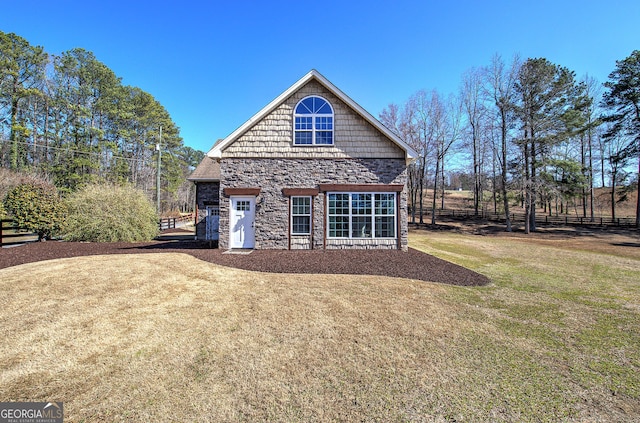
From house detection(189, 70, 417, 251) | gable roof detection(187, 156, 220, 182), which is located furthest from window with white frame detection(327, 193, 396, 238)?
gable roof detection(187, 156, 220, 182)

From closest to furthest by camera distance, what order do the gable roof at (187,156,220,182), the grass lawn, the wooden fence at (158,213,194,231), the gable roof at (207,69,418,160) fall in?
the grass lawn < the gable roof at (207,69,418,160) < the gable roof at (187,156,220,182) < the wooden fence at (158,213,194,231)

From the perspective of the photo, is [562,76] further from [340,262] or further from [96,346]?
[96,346]

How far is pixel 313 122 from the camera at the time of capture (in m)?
11.8

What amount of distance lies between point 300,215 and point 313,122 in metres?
4.18

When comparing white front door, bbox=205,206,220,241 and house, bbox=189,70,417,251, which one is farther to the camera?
white front door, bbox=205,206,220,241

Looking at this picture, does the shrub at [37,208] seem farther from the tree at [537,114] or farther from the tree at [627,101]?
the tree at [627,101]

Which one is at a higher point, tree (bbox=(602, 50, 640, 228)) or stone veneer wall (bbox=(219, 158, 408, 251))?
tree (bbox=(602, 50, 640, 228))

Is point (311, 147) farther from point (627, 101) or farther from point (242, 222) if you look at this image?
point (627, 101)

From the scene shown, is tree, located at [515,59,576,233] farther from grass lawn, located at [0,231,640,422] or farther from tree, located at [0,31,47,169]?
tree, located at [0,31,47,169]

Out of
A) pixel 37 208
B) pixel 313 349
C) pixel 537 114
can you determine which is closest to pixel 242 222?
pixel 313 349

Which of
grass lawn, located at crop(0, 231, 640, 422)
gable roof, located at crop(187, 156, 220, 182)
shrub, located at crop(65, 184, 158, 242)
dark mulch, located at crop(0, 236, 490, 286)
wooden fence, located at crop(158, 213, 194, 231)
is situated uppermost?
gable roof, located at crop(187, 156, 220, 182)

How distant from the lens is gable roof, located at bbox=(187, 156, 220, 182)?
16.0 m

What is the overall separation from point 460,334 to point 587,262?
11439 mm

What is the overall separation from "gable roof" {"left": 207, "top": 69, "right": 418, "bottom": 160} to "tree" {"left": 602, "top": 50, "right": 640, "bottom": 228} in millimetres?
28852
